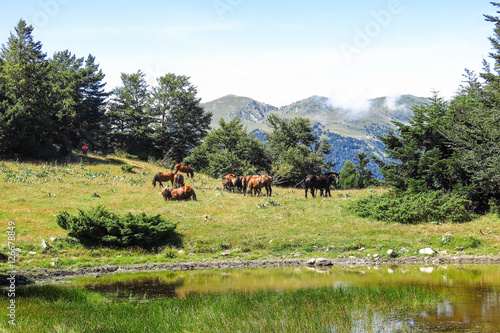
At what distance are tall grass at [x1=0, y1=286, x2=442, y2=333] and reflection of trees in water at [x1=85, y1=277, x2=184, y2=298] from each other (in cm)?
109

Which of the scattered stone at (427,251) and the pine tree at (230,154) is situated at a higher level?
the pine tree at (230,154)

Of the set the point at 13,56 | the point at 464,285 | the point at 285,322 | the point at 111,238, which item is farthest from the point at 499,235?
the point at 13,56

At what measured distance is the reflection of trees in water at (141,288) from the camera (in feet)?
42.6

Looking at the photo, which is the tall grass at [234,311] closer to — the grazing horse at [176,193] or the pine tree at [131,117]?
the grazing horse at [176,193]

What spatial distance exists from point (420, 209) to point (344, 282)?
10.8 m

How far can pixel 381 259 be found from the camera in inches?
711

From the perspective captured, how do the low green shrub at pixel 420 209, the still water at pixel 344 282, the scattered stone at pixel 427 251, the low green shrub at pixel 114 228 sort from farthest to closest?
1. the low green shrub at pixel 420 209
2. the low green shrub at pixel 114 228
3. the scattered stone at pixel 427 251
4. the still water at pixel 344 282

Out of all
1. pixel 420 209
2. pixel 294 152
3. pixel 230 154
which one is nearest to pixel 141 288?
pixel 420 209

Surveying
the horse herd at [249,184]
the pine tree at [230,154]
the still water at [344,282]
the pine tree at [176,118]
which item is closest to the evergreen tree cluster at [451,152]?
the horse herd at [249,184]

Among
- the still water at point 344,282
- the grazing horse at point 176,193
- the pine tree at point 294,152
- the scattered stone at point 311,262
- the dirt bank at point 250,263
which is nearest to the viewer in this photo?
the still water at point 344,282

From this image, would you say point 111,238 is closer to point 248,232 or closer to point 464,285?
point 248,232

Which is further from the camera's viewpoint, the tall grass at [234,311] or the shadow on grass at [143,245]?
the shadow on grass at [143,245]

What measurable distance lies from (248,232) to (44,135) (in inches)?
1417

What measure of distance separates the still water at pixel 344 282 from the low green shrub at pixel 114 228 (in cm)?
331
